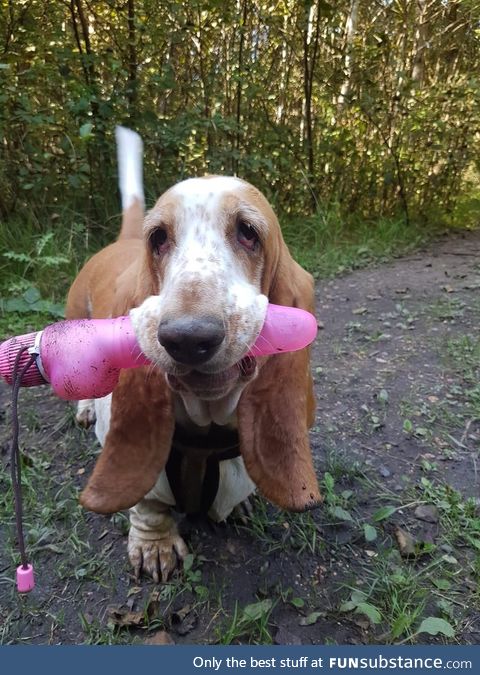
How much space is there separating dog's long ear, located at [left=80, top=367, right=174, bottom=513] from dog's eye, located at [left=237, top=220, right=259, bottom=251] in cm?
48

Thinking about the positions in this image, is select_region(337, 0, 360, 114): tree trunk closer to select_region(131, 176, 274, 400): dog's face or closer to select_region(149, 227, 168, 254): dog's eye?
select_region(131, 176, 274, 400): dog's face

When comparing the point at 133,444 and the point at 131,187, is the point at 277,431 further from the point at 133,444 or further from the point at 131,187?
the point at 131,187

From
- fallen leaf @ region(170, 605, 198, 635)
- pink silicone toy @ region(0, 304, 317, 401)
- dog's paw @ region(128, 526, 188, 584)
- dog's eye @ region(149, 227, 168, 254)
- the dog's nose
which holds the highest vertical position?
dog's eye @ region(149, 227, 168, 254)

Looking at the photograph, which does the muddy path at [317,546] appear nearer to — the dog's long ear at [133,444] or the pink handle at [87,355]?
the dog's long ear at [133,444]

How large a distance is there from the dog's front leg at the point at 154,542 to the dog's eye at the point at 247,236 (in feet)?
3.12

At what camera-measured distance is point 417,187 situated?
262 inches

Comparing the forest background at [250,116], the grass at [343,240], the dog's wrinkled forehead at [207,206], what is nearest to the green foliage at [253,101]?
the forest background at [250,116]

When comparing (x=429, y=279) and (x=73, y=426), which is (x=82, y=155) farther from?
(x=429, y=279)

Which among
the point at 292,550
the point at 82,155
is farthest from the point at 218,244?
the point at 82,155

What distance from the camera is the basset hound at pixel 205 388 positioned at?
1413 mm

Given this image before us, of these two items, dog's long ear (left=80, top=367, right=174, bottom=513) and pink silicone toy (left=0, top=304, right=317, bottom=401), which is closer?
pink silicone toy (left=0, top=304, right=317, bottom=401)

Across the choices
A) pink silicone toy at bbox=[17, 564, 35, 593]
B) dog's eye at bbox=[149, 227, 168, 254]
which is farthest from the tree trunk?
pink silicone toy at bbox=[17, 564, 35, 593]

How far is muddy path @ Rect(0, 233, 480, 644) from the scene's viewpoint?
1.71 metres

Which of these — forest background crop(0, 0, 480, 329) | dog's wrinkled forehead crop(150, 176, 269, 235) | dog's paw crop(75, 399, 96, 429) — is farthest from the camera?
forest background crop(0, 0, 480, 329)
